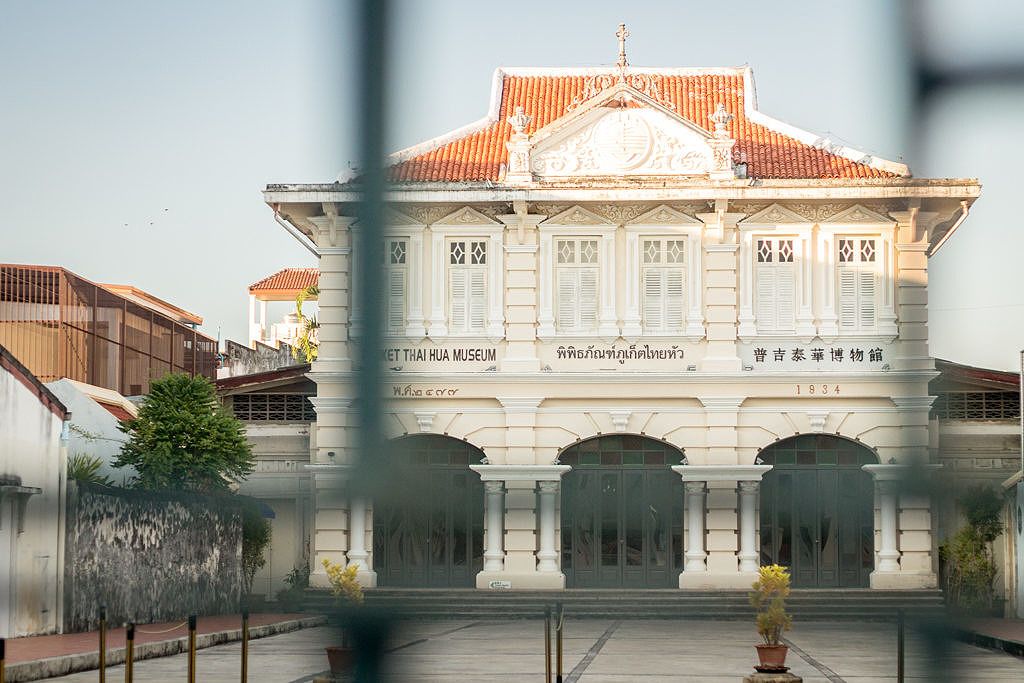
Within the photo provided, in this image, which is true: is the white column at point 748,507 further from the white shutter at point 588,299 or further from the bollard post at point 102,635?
the white shutter at point 588,299

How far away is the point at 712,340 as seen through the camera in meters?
22.3

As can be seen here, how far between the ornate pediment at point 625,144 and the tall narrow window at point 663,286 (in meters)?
1.07

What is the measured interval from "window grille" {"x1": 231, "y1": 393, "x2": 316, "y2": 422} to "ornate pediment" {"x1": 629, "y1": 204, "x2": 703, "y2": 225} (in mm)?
5949

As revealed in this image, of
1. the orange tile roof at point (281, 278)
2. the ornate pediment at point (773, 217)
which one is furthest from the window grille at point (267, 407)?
the orange tile roof at point (281, 278)

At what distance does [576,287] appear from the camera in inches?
854

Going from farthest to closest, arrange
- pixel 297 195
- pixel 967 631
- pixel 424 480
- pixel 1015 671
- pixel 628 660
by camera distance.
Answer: pixel 628 660
pixel 1015 671
pixel 297 195
pixel 967 631
pixel 424 480

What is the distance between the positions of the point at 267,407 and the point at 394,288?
2291cm

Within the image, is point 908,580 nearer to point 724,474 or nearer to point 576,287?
point 724,474

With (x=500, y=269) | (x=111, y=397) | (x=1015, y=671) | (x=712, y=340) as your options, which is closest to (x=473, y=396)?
(x=500, y=269)

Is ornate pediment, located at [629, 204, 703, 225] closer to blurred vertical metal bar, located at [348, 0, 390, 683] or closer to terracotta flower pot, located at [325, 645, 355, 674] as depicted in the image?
terracotta flower pot, located at [325, 645, 355, 674]

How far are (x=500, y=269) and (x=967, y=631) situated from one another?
19.6m

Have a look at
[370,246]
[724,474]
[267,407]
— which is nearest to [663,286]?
[267,407]

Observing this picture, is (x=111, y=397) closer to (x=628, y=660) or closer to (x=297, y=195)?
(x=628, y=660)

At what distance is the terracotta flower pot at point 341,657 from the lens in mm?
1663
